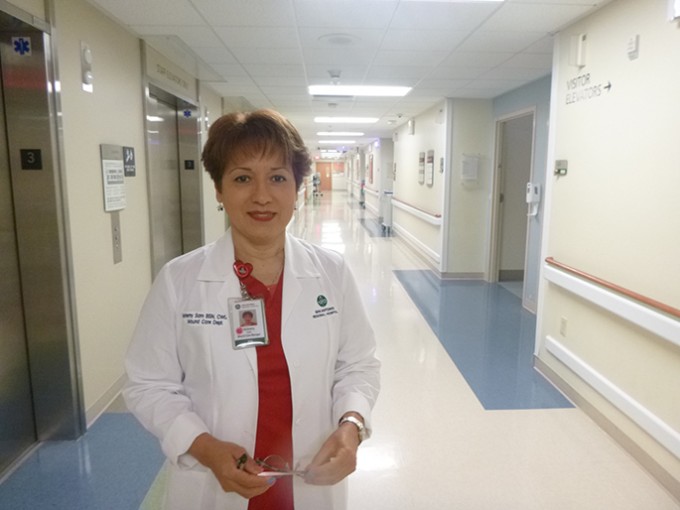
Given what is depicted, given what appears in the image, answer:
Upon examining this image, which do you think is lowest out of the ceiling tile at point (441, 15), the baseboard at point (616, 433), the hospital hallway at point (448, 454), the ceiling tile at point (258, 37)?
the hospital hallway at point (448, 454)

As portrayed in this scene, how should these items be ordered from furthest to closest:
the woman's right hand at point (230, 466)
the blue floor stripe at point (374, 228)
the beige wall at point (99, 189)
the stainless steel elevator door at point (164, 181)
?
1. the blue floor stripe at point (374, 228)
2. the stainless steel elevator door at point (164, 181)
3. the beige wall at point (99, 189)
4. the woman's right hand at point (230, 466)

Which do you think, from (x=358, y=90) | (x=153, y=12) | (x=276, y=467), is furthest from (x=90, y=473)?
(x=358, y=90)

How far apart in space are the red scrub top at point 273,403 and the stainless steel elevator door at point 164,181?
10.8ft

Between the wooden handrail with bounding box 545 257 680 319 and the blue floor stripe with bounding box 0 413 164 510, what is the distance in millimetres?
2861

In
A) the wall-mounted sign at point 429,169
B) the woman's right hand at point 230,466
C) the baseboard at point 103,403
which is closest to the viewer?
the woman's right hand at point 230,466

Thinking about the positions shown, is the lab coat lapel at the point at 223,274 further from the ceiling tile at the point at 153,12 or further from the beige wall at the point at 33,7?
the ceiling tile at the point at 153,12

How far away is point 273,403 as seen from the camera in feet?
4.29

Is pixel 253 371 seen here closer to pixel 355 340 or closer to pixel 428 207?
pixel 355 340

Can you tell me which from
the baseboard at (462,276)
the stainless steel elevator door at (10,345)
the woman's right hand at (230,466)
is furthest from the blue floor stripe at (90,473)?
the baseboard at (462,276)

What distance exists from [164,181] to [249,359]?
433 cm

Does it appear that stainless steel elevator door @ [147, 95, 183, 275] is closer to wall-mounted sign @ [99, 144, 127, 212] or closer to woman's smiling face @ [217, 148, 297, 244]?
wall-mounted sign @ [99, 144, 127, 212]

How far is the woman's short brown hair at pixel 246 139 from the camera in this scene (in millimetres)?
1292

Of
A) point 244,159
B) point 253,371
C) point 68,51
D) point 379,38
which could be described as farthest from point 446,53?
point 253,371

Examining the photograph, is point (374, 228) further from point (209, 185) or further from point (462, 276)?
point (209, 185)
